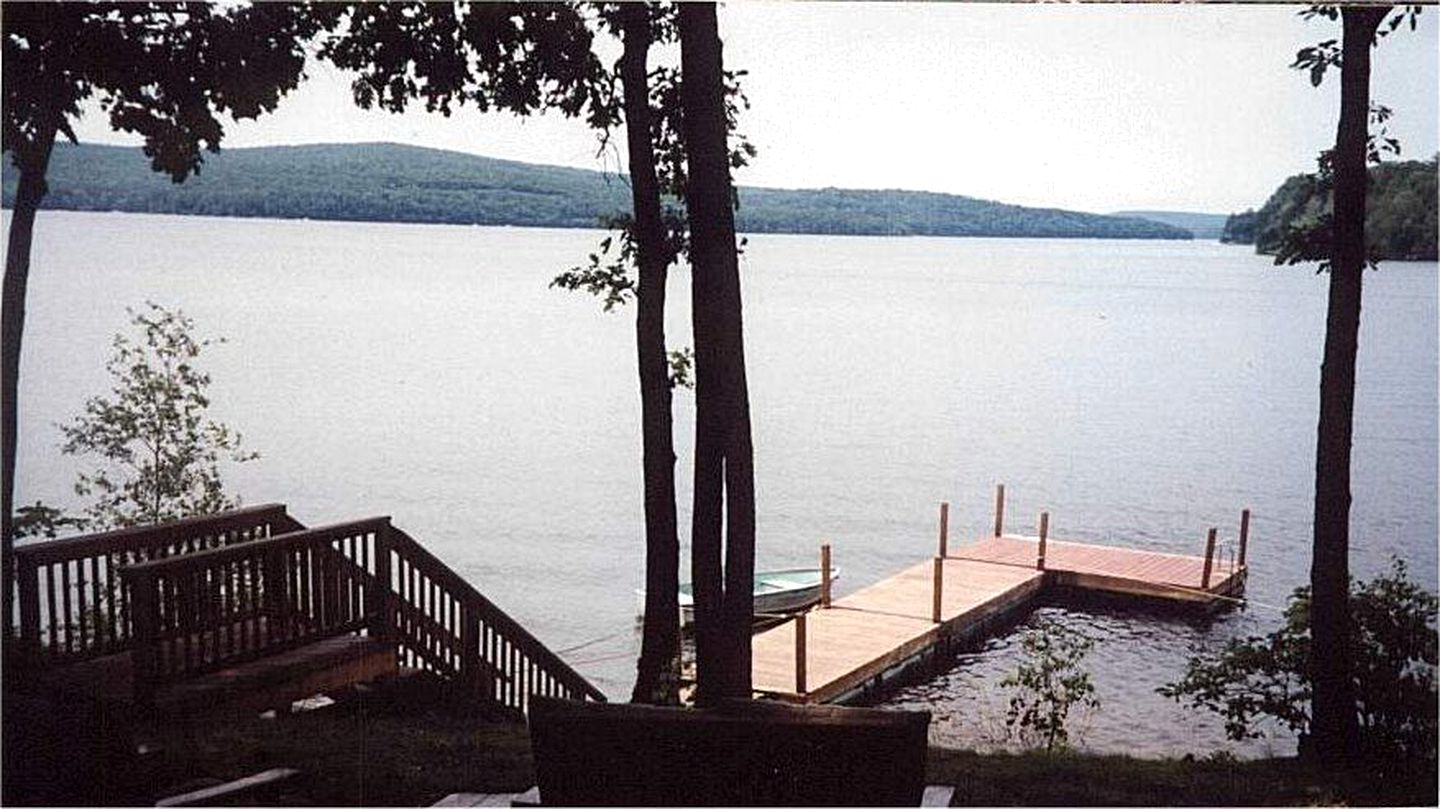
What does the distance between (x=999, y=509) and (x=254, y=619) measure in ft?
7.40

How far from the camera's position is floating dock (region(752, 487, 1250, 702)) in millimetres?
4148

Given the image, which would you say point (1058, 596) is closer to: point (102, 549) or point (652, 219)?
point (652, 219)

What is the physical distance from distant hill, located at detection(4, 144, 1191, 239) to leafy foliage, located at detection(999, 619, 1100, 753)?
4.22 ft

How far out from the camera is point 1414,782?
4.21 metres

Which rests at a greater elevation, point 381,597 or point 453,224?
point 453,224

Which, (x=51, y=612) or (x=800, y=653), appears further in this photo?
(x=800, y=653)

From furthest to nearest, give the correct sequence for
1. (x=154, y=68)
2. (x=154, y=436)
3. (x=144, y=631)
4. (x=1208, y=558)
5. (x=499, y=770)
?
(x=1208, y=558) → (x=499, y=770) → (x=154, y=436) → (x=154, y=68) → (x=144, y=631)

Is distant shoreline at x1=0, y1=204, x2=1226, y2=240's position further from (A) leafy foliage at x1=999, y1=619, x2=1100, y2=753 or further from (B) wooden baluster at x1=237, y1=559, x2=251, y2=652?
(A) leafy foliage at x1=999, y1=619, x2=1100, y2=753

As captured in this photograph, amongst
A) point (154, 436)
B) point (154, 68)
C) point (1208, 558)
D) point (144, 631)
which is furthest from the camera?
point (1208, 558)

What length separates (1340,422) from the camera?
421cm

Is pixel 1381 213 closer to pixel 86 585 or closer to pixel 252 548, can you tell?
pixel 252 548

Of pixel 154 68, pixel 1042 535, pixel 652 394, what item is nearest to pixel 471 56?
pixel 154 68

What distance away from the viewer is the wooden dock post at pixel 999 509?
427cm

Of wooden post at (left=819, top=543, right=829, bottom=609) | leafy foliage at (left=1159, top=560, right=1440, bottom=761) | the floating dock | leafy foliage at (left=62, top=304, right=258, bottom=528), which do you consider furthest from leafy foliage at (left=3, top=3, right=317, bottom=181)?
leafy foliage at (left=1159, top=560, right=1440, bottom=761)
